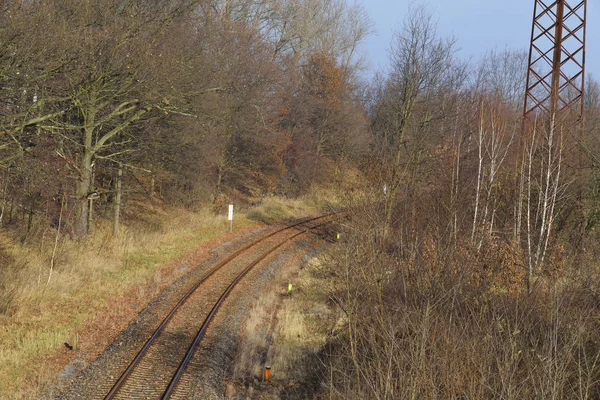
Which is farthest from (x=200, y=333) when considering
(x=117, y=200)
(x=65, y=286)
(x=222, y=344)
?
(x=117, y=200)

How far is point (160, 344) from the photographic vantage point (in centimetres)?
1006

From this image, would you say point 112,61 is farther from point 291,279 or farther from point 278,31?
point 278,31

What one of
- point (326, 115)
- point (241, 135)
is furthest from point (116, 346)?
point (326, 115)

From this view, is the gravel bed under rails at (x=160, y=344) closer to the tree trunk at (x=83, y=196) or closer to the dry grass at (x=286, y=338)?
the dry grass at (x=286, y=338)

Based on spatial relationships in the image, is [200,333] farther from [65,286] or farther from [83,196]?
[83,196]

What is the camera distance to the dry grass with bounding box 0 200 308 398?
9084mm

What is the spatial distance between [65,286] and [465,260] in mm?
9843

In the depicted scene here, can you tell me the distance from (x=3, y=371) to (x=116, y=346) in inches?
78.7

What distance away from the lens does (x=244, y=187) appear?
34.5 meters

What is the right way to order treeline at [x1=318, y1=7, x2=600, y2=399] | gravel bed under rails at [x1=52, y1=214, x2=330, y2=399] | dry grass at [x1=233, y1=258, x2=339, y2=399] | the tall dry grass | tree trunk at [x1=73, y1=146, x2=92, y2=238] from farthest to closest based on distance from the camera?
tree trunk at [x1=73, y1=146, x2=92, y2=238] → dry grass at [x1=233, y1=258, x2=339, y2=399] → the tall dry grass → gravel bed under rails at [x1=52, y1=214, x2=330, y2=399] → treeline at [x1=318, y1=7, x2=600, y2=399]

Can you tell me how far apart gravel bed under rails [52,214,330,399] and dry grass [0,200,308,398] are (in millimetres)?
513

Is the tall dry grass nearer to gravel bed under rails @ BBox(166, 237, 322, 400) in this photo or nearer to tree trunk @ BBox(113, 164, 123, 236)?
tree trunk @ BBox(113, 164, 123, 236)

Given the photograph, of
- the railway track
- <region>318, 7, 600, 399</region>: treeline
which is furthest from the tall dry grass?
<region>318, 7, 600, 399</region>: treeline

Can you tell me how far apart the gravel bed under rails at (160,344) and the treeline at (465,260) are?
279cm
